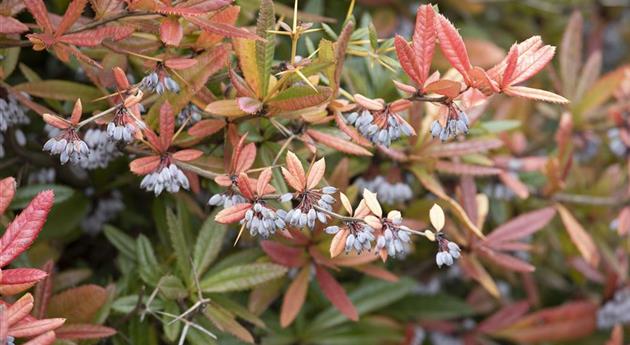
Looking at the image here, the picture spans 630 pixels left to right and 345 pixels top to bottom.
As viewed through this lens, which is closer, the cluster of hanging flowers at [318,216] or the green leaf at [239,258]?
the cluster of hanging flowers at [318,216]

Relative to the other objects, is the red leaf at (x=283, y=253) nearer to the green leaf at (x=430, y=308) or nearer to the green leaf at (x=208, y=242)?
the green leaf at (x=208, y=242)

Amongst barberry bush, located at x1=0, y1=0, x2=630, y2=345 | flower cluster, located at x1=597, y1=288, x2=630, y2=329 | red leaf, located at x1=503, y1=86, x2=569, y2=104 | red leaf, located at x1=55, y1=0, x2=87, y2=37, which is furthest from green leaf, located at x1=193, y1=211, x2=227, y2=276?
flower cluster, located at x1=597, y1=288, x2=630, y2=329

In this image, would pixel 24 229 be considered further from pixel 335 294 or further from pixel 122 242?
pixel 335 294

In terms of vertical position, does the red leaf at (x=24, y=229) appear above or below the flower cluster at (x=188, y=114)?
below

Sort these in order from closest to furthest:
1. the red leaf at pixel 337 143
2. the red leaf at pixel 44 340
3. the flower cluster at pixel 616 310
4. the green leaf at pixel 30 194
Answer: the red leaf at pixel 44 340
the red leaf at pixel 337 143
the green leaf at pixel 30 194
the flower cluster at pixel 616 310

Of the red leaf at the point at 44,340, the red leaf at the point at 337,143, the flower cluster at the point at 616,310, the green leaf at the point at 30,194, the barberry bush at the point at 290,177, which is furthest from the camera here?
the flower cluster at the point at 616,310

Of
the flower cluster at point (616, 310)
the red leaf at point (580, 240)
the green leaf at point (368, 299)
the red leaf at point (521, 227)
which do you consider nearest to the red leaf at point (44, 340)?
the green leaf at point (368, 299)

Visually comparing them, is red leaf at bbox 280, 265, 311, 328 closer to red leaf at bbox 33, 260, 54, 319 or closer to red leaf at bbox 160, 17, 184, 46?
red leaf at bbox 33, 260, 54, 319
